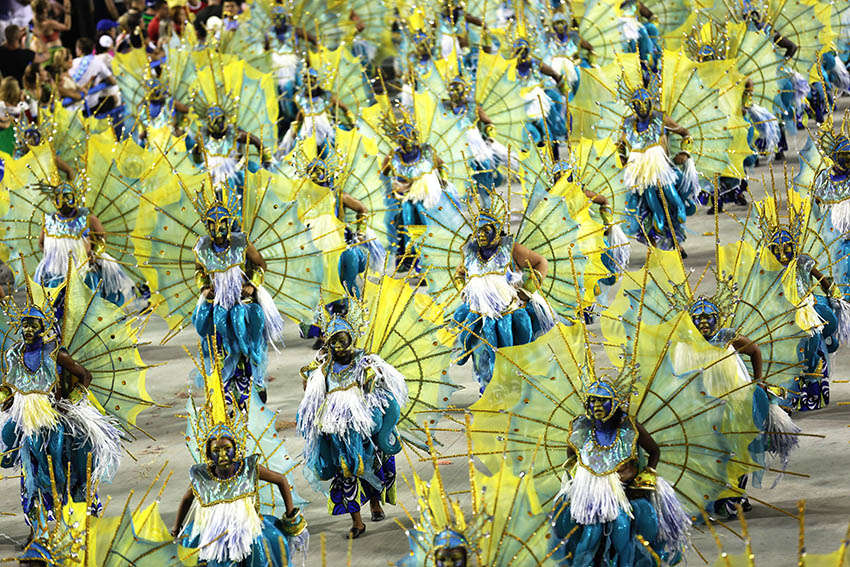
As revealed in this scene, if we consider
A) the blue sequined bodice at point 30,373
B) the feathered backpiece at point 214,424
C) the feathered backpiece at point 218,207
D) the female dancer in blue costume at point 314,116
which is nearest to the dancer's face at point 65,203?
the feathered backpiece at point 218,207

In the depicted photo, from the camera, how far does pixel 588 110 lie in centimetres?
1227

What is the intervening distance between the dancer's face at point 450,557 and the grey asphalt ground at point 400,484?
1.29 metres

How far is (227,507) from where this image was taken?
5.91 metres

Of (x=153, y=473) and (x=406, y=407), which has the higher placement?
(x=406, y=407)

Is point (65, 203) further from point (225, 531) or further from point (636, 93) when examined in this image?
point (225, 531)

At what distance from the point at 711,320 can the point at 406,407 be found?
61.4 inches

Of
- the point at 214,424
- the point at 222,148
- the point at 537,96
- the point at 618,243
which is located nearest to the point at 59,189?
the point at 222,148

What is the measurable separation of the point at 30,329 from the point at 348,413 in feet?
5.23

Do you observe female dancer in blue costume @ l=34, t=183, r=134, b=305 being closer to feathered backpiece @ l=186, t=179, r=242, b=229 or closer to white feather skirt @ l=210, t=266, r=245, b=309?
feathered backpiece @ l=186, t=179, r=242, b=229

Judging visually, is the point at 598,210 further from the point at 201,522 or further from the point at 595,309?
the point at 201,522

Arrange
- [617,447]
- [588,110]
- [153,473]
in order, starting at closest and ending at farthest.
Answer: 1. [617,447]
2. [153,473]
3. [588,110]

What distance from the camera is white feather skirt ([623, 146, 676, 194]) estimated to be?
10.4 meters

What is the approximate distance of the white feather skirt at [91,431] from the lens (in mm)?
7059

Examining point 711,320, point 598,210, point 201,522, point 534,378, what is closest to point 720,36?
point 598,210
